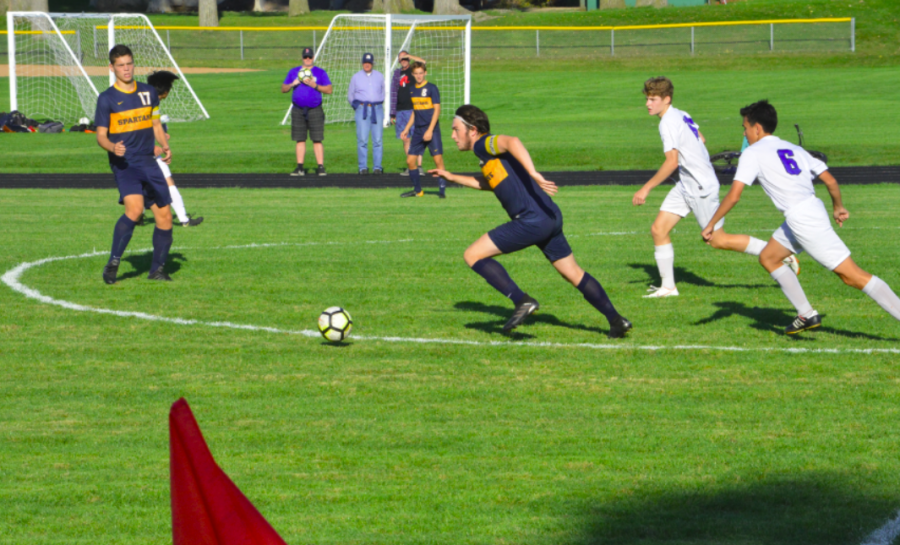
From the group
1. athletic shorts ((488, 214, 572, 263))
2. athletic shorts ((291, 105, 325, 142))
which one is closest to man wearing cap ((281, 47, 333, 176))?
athletic shorts ((291, 105, 325, 142))

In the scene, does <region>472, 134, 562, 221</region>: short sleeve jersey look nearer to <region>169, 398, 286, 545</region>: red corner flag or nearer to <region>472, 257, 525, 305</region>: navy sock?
<region>472, 257, 525, 305</region>: navy sock

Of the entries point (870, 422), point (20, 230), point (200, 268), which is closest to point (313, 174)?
point (20, 230)

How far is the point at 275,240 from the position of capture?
1460cm

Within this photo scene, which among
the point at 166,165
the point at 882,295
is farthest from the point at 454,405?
the point at 166,165

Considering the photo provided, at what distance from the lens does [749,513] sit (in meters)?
4.83

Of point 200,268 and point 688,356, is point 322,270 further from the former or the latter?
point 688,356

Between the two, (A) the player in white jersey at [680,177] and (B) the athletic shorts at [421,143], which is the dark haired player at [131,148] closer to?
(A) the player in white jersey at [680,177]

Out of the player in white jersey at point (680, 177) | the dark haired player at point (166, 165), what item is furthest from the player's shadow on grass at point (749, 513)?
the dark haired player at point (166, 165)

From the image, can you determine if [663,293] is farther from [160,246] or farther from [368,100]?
[368,100]

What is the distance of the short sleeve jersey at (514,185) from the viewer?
8.53 m

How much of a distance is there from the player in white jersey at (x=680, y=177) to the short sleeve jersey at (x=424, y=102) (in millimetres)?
9392

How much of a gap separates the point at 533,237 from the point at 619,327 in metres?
1.05

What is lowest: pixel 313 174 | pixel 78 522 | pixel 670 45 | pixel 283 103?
pixel 78 522

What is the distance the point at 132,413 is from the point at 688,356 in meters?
4.12
